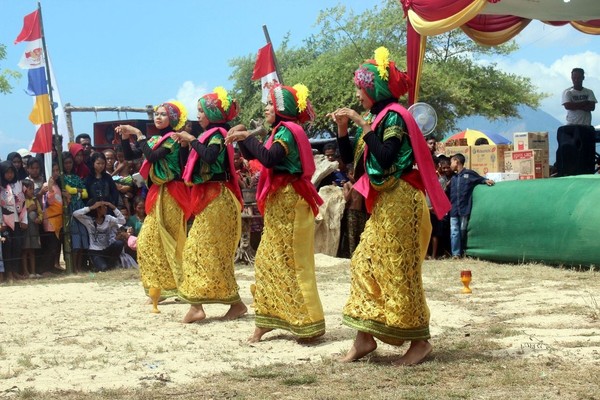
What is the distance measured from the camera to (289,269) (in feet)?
23.7

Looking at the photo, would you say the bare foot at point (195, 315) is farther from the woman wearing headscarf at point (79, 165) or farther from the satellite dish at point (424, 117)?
the woman wearing headscarf at point (79, 165)

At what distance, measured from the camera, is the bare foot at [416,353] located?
20.0 ft

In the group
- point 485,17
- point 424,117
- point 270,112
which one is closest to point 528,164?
point 424,117

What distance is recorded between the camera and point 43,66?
45.5 ft

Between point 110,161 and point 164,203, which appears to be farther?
point 110,161

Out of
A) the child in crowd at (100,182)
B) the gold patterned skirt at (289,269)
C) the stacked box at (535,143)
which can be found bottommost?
the gold patterned skirt at (289,269)

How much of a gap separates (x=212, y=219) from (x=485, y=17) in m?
9.20

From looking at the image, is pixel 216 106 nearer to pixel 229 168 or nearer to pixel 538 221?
pixel 229 168

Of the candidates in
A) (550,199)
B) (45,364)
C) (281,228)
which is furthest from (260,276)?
(550,199)

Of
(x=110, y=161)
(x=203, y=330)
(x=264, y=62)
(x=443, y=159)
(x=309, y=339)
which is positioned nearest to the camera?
(x=309, y=339)

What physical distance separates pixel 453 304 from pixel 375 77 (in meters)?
3.59

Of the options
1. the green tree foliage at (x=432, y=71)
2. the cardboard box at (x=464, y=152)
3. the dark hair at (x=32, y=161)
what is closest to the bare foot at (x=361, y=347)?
the dark hair at (x=32, y=161)

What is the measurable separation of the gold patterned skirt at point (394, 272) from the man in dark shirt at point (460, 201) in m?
7.83

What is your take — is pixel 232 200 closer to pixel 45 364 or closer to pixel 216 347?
pixel 216 347
